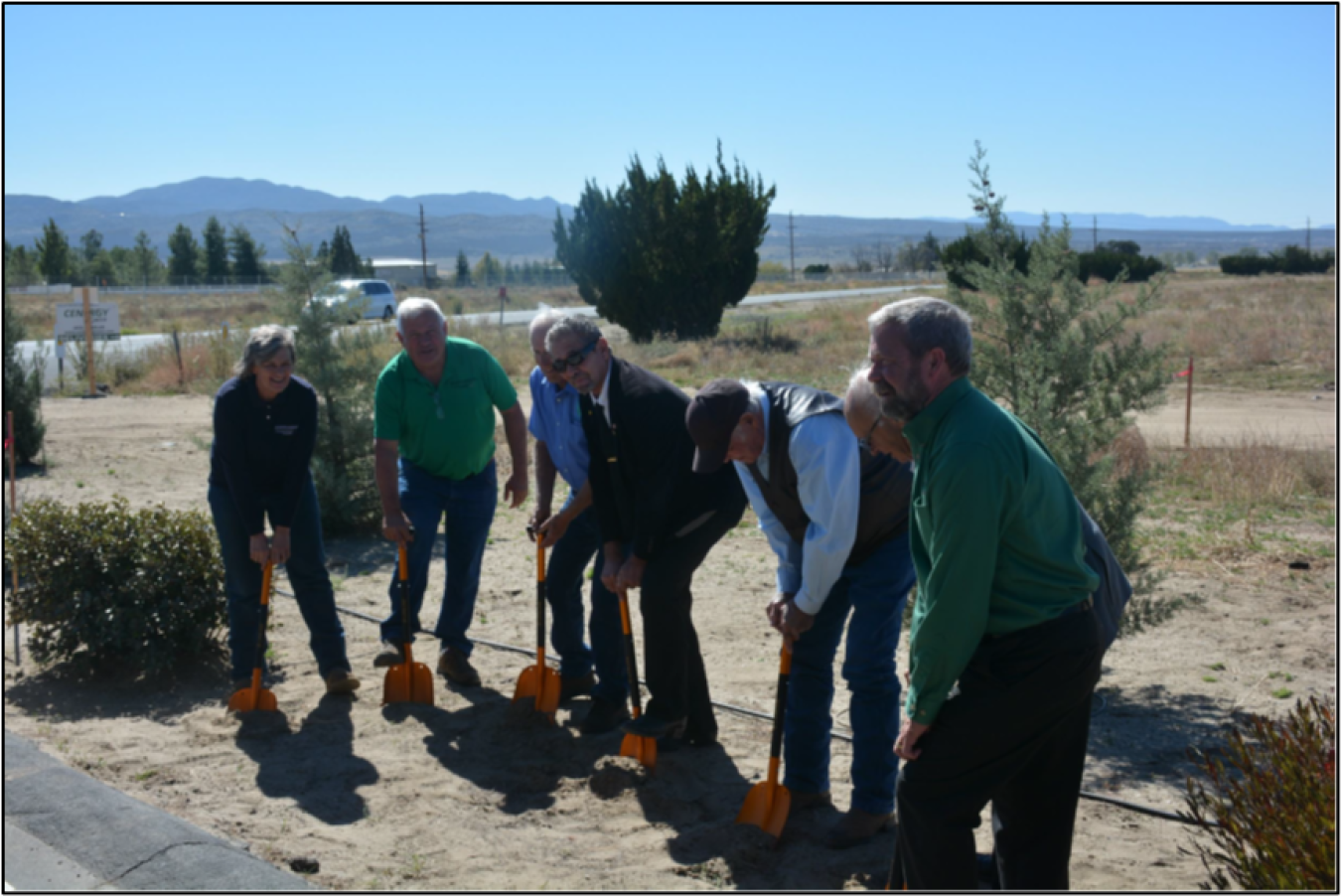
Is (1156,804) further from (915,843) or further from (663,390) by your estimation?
(663,390)

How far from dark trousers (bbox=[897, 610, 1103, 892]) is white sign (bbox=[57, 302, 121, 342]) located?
66.4 feet

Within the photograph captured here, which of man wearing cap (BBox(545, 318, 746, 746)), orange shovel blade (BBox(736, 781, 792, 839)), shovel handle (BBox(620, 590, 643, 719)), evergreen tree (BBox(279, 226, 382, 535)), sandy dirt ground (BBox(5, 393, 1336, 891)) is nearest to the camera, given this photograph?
sandy dirt ground (BBox(5, 393, 1336, 891))

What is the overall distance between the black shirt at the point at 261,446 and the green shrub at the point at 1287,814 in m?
4.21

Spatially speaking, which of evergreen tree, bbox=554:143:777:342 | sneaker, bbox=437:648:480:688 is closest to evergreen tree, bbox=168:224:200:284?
evergreen tree, bbox=554:143:777:342

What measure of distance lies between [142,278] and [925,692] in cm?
8041

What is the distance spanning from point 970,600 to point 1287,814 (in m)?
1.08

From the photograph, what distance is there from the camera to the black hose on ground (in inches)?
165

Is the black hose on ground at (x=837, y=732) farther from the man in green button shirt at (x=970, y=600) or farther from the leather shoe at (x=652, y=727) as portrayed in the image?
the man in green button shirt at (x=970, y=600)

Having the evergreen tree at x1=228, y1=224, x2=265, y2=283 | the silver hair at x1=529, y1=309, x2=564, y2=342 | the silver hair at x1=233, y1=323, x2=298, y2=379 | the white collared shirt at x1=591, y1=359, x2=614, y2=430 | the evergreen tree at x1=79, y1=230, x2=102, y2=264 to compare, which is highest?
the evergreen tree at x1=79, y1=230, x2=102, y2=264

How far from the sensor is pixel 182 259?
78.9 metres

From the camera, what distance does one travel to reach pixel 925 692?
2725 mm

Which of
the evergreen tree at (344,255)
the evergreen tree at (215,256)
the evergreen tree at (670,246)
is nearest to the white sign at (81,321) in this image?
the evergreen tree at (670,246)

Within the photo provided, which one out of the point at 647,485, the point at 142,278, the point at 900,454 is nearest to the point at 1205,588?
the point at 647,485

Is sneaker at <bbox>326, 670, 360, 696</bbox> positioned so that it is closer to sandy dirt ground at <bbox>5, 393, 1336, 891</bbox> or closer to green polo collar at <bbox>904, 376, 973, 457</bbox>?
sandy dirt ground at <bbox>5, 393, 1336, 891</bbox>
